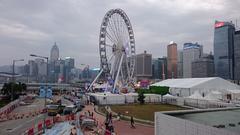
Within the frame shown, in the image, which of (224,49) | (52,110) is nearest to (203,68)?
(224,49)

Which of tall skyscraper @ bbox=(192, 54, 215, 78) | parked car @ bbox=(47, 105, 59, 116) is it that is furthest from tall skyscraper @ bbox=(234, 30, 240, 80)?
parked car @ bbox=(47, 105, 59, 116)

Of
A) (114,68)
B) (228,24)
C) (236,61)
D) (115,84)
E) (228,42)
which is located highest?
(228,24)

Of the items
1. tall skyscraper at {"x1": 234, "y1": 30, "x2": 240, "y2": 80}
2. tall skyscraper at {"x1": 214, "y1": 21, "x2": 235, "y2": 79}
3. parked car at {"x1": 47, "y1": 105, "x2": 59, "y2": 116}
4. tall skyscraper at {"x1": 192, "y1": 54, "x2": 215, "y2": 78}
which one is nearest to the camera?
parked car at {"x1": 47, "y1": 105, "x2": 59, "y2": 116}

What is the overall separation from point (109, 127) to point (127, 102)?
109ft

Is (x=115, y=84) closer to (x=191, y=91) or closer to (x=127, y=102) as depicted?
(x=127, y=102)

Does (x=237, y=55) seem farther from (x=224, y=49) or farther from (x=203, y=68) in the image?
(x=203, y=68)

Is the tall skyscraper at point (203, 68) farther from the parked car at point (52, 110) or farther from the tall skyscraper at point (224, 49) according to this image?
the parked car at point (52, 110)

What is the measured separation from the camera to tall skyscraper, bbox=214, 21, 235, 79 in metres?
163

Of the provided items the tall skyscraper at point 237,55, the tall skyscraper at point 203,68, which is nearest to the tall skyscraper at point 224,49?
the tall skyscraper at point 237,55

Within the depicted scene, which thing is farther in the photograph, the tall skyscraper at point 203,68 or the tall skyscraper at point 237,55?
the tall skyscraper at point 203,68

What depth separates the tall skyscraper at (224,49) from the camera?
535 feet

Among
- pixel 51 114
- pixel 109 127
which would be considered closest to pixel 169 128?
pixel 109 127

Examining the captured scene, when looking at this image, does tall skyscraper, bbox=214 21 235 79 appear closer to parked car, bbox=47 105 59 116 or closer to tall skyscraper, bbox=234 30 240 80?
tall skyscraper, bbox=234 30 240 80

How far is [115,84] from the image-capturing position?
65688 mm
